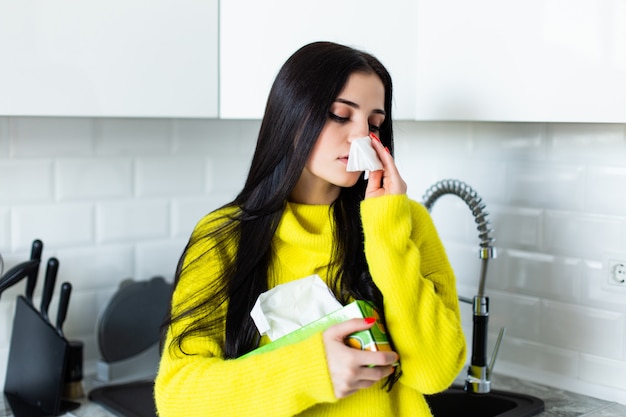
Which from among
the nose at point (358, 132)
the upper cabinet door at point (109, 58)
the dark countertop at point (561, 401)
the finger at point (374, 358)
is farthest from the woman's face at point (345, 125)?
the dark countertop at point (561, 401)

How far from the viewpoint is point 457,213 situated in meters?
1.90

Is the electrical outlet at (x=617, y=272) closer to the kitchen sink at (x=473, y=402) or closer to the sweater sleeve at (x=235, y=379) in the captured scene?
the kitchen sink at (x=473, y=402)

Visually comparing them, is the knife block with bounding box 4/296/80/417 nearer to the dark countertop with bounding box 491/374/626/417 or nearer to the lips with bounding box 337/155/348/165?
the lips with bounding box 337/155/348/165

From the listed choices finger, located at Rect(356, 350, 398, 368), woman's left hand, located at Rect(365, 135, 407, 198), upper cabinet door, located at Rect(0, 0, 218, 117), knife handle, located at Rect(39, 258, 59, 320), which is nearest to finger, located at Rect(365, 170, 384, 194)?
woman's left hand, located at Rect(365, 135, 407, 198)

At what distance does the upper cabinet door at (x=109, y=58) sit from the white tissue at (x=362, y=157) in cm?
47

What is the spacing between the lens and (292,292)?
49.5 inches

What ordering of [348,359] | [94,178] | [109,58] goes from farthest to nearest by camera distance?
[94,178] → [109,58] → [348,359]

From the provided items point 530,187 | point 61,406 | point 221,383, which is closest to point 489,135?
point 530,187

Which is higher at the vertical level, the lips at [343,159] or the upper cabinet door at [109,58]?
the upper cabinet door at [109,58]

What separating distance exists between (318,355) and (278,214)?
27cm

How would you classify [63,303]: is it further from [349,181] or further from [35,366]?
[349,181]

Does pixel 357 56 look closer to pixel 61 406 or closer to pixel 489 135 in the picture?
pixel 489 135

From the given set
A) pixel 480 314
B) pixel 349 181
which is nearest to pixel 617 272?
pixel 480 314

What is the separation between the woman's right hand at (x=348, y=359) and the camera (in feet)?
3.77
